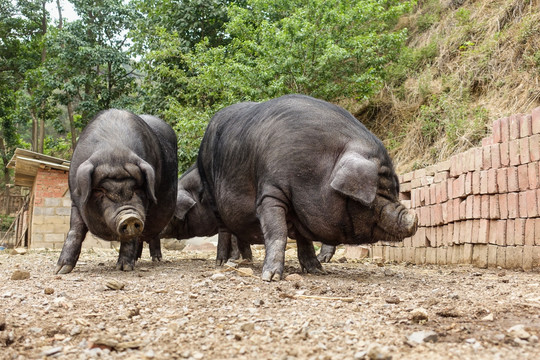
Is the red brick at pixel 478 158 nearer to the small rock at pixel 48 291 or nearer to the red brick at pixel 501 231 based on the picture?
the red brick at pixel 501 231

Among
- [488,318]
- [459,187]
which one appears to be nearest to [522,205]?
[459,187]

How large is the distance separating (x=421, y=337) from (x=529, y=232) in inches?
123

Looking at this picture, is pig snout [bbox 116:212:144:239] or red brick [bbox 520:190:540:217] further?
red brick [bbox 520:190:540:217]

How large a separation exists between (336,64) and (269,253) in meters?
8.72

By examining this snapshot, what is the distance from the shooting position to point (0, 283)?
430 cm

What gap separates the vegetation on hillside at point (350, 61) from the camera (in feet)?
33.2

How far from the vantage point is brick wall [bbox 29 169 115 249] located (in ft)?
46.9

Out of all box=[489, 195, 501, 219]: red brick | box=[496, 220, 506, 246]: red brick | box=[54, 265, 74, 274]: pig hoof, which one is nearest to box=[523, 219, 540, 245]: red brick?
box=[496, 220, 506, 246]: red brick

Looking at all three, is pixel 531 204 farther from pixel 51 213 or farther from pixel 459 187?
pixel 51 213

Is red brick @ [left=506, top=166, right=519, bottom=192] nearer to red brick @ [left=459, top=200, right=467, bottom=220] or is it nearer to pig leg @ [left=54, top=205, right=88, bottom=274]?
red brick @ [left=459, top=200, right=467, bottom=220]

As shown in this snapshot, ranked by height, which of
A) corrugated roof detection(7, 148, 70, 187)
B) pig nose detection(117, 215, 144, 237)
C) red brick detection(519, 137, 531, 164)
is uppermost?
corrugated roof detection(7, 148, 70, 187)

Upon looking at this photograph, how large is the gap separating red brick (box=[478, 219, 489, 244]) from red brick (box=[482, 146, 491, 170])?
51 centimetres

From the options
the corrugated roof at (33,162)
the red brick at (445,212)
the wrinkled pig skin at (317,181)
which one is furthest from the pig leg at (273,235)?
the corrugated roof at (33,162)

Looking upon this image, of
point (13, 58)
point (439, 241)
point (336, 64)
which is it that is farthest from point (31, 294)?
point (13, 58)
